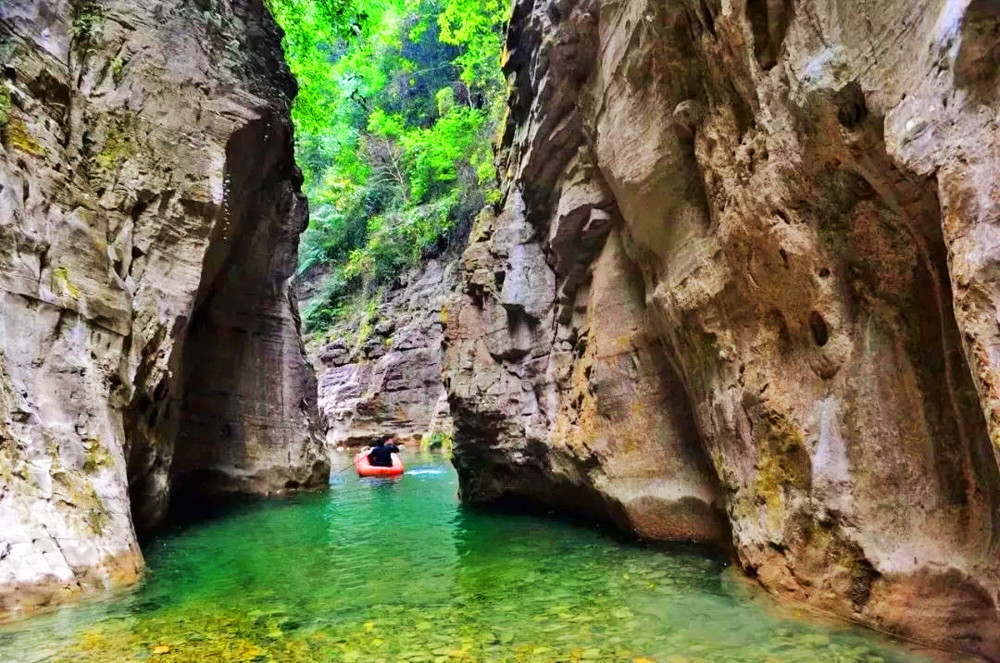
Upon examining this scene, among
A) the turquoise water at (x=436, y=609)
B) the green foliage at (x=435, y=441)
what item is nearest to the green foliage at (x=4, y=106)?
the turquoise water at (x=436, y=609)

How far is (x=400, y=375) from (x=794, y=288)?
20.3 metres

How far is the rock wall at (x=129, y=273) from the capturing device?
599 centimetres

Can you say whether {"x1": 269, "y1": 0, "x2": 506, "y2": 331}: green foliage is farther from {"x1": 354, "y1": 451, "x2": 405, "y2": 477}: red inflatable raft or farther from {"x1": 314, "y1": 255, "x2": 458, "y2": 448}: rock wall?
{"x1": 354, "y1": 451, "x2": 405, "y2": 477}: red inflatable raft

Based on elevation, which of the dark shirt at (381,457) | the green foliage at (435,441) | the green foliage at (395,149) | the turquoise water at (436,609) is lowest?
the turquoise water at (436,609)

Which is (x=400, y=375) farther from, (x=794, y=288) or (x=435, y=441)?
(x=794, y=288)

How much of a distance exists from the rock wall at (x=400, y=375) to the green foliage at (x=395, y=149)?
203 cm

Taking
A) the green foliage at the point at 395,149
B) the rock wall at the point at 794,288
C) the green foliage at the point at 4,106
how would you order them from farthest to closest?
the green foliage at the point at 395,149, the green foliage at the point at 4,106, the rock wall at the point at 794,288

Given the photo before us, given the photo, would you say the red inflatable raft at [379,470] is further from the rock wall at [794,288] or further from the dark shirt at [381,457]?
the rock wall at [794,288]

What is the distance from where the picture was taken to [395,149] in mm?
28875

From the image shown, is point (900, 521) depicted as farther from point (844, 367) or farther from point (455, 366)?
point (455, 366)

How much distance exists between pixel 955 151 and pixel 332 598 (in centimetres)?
545

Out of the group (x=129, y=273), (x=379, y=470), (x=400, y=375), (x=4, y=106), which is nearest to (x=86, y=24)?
(x=4, y=106)

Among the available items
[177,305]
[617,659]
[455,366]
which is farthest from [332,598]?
[455,366]

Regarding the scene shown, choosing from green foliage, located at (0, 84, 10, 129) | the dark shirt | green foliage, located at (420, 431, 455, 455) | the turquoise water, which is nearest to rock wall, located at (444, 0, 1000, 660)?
the turquoise water
